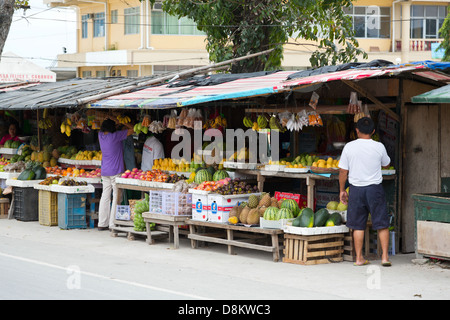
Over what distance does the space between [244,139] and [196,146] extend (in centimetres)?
→ 119

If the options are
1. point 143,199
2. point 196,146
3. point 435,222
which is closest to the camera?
point 435,222

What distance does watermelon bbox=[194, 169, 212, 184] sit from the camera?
12.4 m

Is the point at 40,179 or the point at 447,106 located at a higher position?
the point at 447,106

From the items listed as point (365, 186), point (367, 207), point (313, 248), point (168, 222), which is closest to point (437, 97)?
point (365, 186)

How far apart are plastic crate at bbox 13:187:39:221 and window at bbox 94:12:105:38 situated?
2285 cm

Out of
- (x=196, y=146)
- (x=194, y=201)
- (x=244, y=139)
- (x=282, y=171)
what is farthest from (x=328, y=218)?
(x=196, y=146)

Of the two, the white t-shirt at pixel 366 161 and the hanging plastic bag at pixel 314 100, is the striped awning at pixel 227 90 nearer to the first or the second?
the hanging plastic bag at pixel 314 100

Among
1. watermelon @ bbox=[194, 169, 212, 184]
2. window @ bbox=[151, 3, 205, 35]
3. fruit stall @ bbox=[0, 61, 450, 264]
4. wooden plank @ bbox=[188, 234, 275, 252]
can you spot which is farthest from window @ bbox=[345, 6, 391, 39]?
wooden plank @ bbox=[188, 234, 275, 252]

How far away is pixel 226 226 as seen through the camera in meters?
11.2

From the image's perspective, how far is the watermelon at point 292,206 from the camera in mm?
10922

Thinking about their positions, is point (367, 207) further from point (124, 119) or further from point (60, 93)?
point (60, 93)

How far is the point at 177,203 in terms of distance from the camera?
1196 cm

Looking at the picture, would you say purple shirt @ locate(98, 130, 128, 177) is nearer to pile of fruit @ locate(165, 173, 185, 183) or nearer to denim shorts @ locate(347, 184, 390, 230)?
pile of fruit @ locate(165, 173, 185, 183)
